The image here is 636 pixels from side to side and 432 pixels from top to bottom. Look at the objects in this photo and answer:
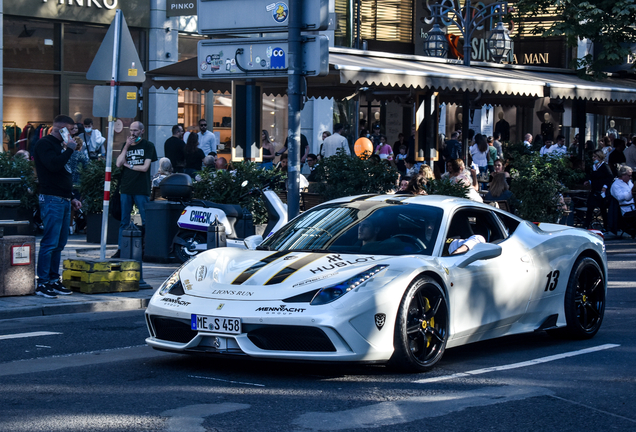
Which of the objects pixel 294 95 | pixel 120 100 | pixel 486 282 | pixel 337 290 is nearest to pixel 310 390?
pixel 337 290

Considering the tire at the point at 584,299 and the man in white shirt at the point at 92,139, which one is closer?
the tire at the point at 584,299

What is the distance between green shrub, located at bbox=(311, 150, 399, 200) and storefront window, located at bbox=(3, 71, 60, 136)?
9.32 m

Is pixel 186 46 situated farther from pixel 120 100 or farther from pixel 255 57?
pixel 120 100

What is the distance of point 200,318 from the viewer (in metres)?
6.31

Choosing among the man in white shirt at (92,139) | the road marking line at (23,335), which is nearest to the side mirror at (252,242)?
the road marking line at (23,335)

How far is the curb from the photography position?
9508 mm

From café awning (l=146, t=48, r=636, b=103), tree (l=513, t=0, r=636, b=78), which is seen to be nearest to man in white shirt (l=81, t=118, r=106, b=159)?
café awning (l=146, t=48, r=636, b=103)

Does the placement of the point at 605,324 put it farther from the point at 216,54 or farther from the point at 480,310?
the point at 216,54

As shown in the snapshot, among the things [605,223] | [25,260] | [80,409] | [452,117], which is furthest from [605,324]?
[452,117]

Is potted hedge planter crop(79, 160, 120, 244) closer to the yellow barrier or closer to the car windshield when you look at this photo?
the yellow barrier

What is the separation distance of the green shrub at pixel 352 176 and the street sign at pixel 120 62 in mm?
4625

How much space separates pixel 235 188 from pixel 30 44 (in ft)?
30.5

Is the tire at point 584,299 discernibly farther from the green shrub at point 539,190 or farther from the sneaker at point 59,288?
the green shrub at point 539,190

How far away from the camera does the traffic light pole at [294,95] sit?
1153cm
